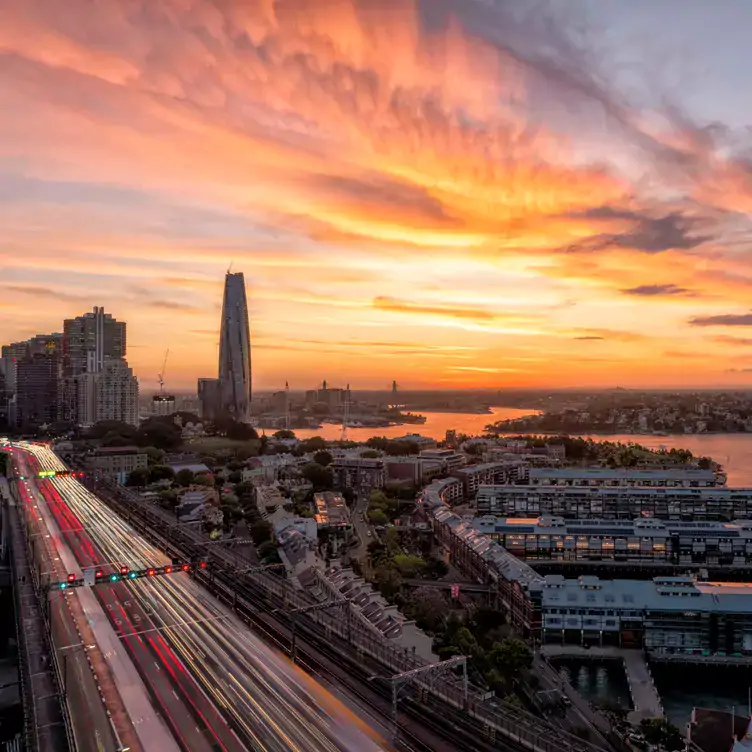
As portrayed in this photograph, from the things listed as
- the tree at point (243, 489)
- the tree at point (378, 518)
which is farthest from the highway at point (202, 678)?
the tree at point (243, 489)

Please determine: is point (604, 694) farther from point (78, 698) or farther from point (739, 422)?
point (739, 422)

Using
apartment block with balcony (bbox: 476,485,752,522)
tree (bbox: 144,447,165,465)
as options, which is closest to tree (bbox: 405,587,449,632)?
apartment block with balcony (bbox: 476,485,752,522)

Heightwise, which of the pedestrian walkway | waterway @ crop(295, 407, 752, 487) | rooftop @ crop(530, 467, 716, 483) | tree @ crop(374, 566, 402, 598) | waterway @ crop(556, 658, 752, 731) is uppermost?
rooftop @ crop(530, 467, 716, 483)

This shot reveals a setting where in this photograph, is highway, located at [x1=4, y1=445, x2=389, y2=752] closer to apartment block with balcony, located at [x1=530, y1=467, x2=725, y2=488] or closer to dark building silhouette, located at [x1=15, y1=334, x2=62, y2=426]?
apartment block with balcony, located at [x1=530, y1=467, x2=725, y2=488]

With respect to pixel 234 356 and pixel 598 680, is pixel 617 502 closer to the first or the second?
pixel 598 680

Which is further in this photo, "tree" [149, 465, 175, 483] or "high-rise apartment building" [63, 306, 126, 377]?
"high-rise apartment building" [63, 306, 126, 377]

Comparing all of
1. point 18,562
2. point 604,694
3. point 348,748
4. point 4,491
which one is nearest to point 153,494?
point 4,491
